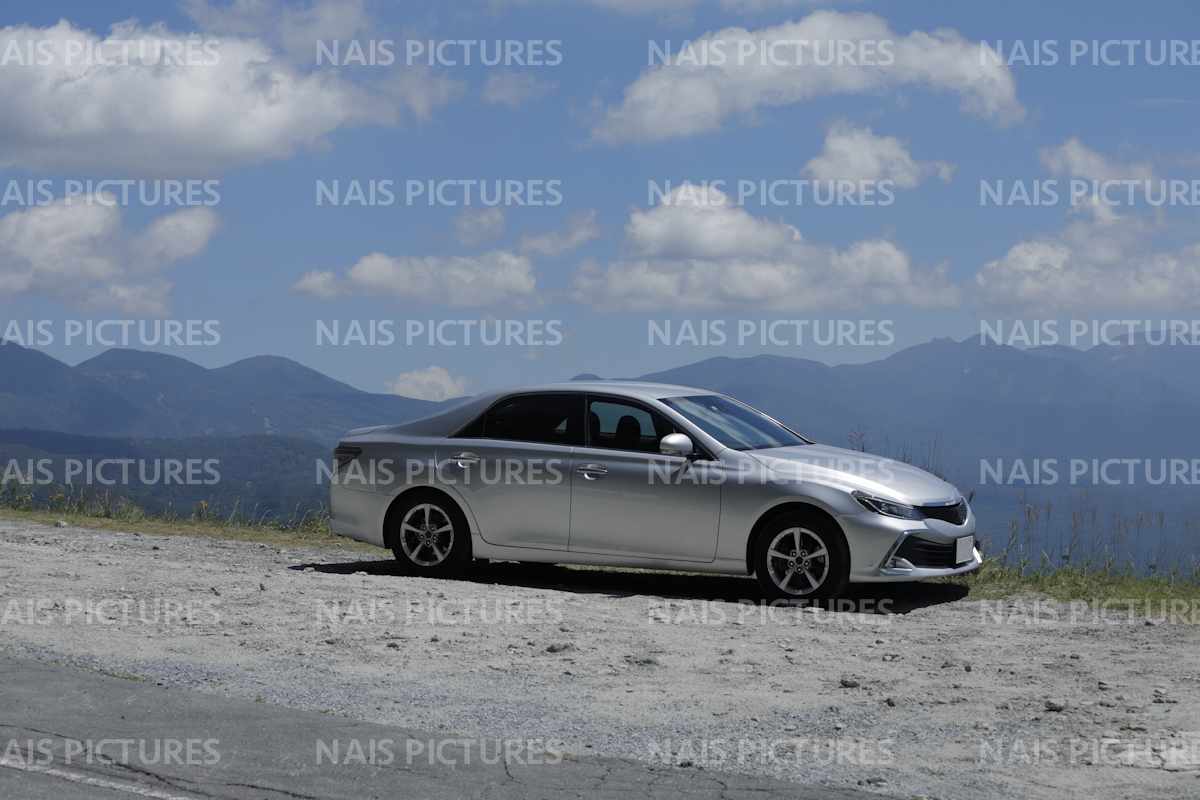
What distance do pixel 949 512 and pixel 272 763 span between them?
598 cm

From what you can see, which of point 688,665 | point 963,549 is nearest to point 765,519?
point 963,549

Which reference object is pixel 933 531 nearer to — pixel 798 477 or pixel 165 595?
pixel 798 477

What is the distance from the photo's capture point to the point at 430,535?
33.0ft

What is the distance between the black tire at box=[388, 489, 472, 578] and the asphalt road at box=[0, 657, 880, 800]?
4.35 metres

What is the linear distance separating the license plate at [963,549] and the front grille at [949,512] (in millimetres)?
152

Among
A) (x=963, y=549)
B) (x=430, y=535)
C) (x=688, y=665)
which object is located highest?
(x=963, y=549)

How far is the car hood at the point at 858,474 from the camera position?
8617 millimetres

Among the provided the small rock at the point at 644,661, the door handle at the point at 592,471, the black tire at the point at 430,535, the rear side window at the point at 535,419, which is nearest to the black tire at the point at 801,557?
the door handle at the point at 592,471

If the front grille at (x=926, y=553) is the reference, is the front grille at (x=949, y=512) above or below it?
above

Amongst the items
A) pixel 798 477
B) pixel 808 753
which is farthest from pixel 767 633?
pixel 808 753

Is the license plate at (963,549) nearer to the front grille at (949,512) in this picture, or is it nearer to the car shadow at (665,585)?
the front grille at (949,512)

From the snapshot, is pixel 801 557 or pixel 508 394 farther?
pixel 508 394

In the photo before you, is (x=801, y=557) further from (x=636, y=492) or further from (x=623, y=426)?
(x=623, y=426)

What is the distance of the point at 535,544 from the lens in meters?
9.55
